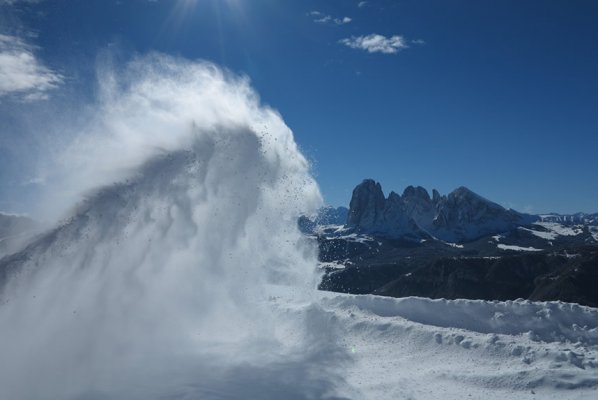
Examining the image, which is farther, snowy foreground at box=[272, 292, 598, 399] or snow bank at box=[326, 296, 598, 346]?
snow bank at box=[326, 296, 598, 346]

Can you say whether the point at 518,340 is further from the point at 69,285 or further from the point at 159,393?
the point at 69,285

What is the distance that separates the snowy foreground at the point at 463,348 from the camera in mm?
30812

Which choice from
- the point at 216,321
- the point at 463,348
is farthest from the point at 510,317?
the point at 216,321

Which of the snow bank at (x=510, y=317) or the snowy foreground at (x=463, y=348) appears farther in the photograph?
the snow bank at (x=510, y=317)

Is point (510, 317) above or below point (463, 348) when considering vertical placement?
above

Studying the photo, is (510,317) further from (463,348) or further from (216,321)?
(216,321)

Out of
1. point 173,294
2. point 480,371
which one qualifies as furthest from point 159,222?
point 480,371

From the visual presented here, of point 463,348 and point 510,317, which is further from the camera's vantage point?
point 510,317

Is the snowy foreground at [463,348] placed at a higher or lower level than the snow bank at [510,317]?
lower

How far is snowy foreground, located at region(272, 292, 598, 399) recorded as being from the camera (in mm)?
30812

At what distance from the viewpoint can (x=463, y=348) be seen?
37.3 meters

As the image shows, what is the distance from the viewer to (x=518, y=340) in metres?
36.8

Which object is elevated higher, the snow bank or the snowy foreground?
the snow bank

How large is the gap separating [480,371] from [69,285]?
30832 millimetres
